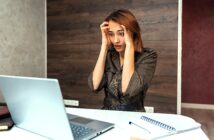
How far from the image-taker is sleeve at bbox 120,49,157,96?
140 cm

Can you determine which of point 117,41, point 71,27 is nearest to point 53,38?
point 71,27

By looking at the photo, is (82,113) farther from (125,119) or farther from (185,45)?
(185,45)

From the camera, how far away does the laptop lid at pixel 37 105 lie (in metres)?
0.71

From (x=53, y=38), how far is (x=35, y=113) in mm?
2611

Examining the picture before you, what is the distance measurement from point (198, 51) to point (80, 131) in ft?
12.4

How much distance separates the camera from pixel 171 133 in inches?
33.6

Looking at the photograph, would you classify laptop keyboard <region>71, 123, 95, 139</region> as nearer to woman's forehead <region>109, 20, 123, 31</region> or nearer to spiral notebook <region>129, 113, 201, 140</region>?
spiral notebook <region>129, 113, 201, 140</region>

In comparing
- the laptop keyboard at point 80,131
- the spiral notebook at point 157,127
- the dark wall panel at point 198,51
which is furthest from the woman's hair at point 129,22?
the dark wall panel at point 198,51

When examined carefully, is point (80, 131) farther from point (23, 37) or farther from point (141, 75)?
point (23, 37)

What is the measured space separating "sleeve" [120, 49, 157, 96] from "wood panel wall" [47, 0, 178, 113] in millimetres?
1289

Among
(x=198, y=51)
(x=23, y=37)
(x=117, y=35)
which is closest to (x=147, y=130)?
(x=117, y=35)

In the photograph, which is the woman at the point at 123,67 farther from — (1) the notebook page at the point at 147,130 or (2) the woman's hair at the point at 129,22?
(1) the notebook page at the point at 147,130

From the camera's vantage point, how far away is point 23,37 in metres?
2.89

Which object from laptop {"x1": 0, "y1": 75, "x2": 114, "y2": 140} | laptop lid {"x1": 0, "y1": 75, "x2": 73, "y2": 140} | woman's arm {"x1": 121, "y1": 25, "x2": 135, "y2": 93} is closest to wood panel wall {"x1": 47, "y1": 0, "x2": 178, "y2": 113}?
woman's arm {"x1": 121, "y1": 25, "x2": 135, "y2": 93}
